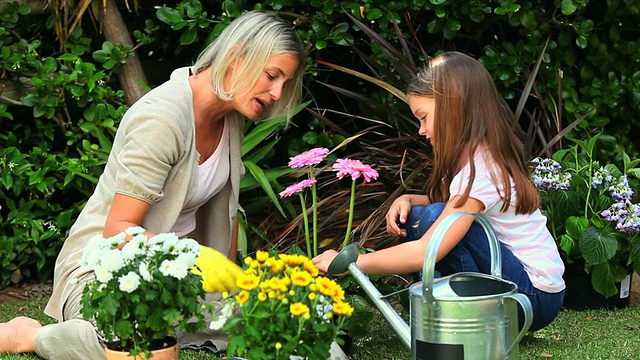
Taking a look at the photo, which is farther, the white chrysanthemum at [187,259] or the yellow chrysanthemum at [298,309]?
the white chrysanthemum at [187,259]

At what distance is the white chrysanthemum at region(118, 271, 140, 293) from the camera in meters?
1.98

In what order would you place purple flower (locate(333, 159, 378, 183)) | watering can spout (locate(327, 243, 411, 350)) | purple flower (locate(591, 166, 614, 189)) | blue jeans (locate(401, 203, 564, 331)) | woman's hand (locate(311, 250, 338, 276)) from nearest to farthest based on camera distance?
watering can spout (locate(327, 243, 411, 350)), woman's hand (locate(311, 250, 338, 276)), blue jeans (locate(401, 203, 564, 331)), purple flower (locate(333, 159, 378, 183)), purple flower (locate(591, 166, 614, 189))

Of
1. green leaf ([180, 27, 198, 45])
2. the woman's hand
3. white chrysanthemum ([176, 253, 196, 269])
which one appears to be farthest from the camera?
green leaf ([180, 27, 198, 45])

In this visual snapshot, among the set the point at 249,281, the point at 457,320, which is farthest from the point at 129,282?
the point at 457,320

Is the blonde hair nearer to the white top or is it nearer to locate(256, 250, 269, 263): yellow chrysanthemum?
the white top

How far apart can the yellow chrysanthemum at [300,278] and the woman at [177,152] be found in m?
0.80

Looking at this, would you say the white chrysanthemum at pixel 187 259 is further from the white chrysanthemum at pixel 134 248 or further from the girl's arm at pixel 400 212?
the girl's arm at pixel 400 212

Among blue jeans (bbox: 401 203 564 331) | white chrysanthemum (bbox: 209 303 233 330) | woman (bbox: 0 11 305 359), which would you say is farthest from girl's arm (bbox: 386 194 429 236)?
white chrysanthemum (bbox: 209 303 233 330)

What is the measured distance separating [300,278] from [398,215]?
1.06 m

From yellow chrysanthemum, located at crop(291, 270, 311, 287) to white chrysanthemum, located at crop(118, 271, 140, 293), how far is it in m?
0.34

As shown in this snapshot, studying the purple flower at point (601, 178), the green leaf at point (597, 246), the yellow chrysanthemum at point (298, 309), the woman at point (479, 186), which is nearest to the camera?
the yellow chrysanthemum at point (298, 309)

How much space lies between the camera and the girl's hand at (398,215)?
2875mm

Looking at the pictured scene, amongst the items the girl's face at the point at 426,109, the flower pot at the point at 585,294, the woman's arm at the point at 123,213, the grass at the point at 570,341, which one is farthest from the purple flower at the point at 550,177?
the woman's arm at the point at 123,213

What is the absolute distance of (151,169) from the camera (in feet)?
8.68
